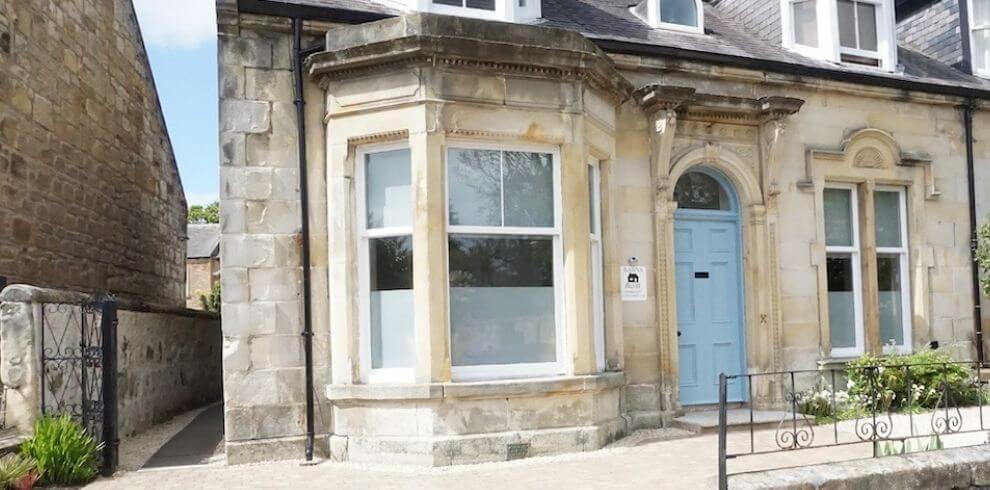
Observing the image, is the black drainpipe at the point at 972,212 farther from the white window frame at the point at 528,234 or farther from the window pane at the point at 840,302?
the white window frame at the point at 528,234

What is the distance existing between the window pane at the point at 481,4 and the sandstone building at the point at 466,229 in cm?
3

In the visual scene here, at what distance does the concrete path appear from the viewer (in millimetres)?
8086

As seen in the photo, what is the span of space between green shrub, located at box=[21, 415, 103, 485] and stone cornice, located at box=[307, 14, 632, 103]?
13.0ft

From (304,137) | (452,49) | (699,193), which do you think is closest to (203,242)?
(304,137)

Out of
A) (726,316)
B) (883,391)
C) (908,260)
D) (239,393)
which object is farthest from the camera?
(908,260)

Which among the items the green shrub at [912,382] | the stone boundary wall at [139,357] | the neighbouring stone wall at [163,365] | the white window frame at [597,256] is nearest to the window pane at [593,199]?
the white window frame at [597,256]

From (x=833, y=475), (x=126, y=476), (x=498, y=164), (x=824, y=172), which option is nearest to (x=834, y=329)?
(x=824, y=172)

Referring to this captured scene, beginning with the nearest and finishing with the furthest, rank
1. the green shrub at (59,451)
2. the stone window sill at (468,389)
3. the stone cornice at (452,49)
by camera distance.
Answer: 1. the green shrub at (59,451)
2. the stone window sill at (468,389)
3. the stone cornice at (452,49)

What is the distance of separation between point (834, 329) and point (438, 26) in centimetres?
664

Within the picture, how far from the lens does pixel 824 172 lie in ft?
34.7

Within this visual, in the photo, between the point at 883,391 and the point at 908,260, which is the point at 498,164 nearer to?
the point at 883,391

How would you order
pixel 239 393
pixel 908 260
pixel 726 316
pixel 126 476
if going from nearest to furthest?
1. pixel 126 476
2. pixel 239 393
3. pixel 726 316
4. pixel 908 260

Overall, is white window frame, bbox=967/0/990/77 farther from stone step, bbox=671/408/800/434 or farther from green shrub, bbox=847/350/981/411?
stone step, bbox=671/408/800/434

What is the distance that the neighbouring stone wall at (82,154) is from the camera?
959 centimetres
